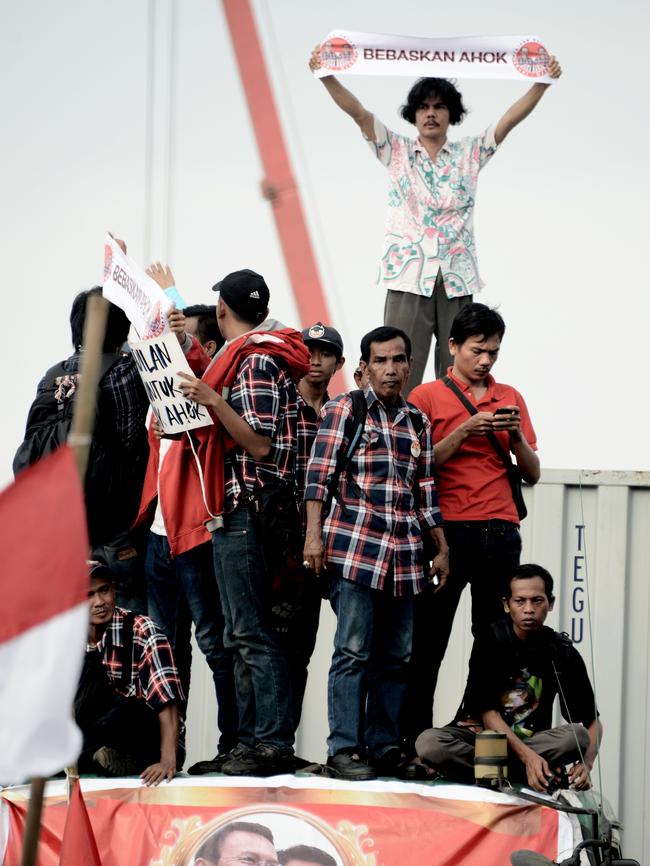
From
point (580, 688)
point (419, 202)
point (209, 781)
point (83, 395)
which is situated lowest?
point (209, 781)

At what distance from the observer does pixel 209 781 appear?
5.87 metres

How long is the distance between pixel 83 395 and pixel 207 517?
265cm

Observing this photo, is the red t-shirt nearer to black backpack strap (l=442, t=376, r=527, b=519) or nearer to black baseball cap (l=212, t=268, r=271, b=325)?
black backpack strap (l=442, t=376, r=527, b=519)

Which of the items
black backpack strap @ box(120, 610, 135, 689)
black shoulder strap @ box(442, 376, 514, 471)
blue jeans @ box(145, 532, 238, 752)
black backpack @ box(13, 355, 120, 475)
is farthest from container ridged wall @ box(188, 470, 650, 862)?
black backpack @ box(13, 355, 120, 475)

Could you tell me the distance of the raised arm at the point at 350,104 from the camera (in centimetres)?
686

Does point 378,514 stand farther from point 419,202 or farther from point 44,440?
point 419,202

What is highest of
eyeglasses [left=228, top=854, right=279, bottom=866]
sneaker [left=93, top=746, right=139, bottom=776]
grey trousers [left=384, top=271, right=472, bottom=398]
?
grey trousers [left=384, top=271, right=472, bottom=398]

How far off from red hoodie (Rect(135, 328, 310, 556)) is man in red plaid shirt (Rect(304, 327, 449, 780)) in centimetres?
30

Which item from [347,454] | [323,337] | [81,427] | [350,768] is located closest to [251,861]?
[350,768]

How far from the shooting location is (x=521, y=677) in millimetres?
5945

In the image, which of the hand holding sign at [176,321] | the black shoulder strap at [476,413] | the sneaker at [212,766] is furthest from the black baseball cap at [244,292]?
the sneaker at [212,766]

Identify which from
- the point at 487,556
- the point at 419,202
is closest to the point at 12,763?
the point at 487,556

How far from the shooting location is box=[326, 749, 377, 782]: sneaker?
5754 mm

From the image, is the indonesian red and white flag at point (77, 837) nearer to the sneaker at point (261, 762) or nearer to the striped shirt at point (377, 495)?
the sneaker at point (261, 762)
